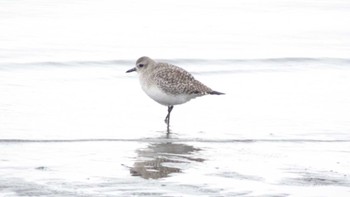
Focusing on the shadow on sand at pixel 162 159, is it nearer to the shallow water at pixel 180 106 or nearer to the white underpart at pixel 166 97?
the shallow water at pixel 180 106

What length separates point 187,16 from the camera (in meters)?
19.8

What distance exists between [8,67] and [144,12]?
6.11 metres

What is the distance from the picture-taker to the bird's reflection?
26.8ft

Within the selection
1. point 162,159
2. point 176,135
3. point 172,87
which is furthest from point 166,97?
point 162,159

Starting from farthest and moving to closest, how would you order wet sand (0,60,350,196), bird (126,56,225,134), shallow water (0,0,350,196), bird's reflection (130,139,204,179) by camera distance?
bird (126,56,225,134)
bird's reflection (130,139,204,179)
shallow water (0,0,350,196)
wet sand (0,60,350,196)

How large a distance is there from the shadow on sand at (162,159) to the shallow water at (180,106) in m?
0.02

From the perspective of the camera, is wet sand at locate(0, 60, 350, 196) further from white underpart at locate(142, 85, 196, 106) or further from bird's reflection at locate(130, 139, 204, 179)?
white underpart at locate(142, 85, 196, 106)

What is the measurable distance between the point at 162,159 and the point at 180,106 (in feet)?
12.2

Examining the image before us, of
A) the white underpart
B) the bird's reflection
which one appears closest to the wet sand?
the bird's reflection

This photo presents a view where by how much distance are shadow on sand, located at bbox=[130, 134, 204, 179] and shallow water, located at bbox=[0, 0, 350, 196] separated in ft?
0.06

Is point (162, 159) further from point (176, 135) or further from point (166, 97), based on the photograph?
point (166, 97)

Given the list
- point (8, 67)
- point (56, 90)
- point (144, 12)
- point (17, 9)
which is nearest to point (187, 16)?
point (144, 12)

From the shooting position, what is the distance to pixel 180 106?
40.9ft

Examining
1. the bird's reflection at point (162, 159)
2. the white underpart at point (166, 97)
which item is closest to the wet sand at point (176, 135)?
the bird's reflection at point (162, 159)
